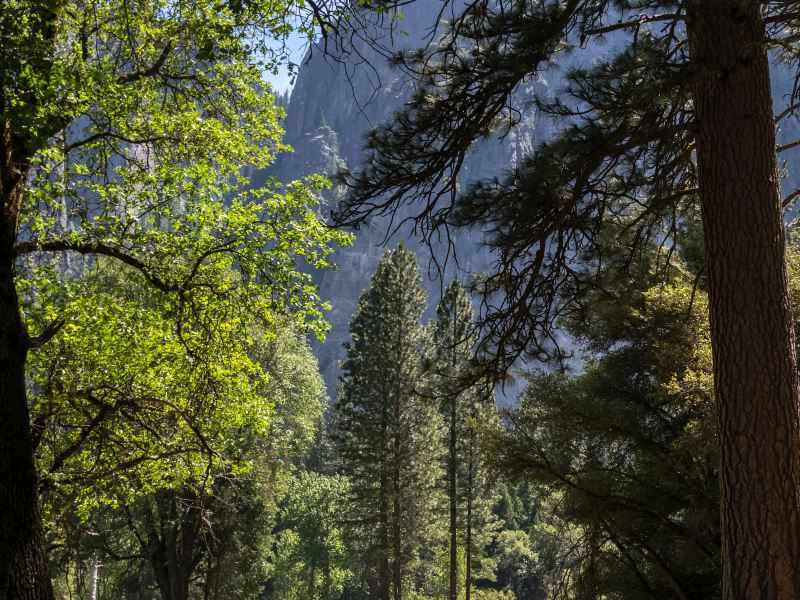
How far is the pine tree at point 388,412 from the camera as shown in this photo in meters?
22.5

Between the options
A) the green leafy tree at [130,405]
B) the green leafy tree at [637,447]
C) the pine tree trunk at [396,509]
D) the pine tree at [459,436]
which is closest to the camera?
the green leafy tree at [130,405]

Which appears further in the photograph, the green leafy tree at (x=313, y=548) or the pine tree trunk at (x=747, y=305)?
the green leafy tree at (x=313, y=548)

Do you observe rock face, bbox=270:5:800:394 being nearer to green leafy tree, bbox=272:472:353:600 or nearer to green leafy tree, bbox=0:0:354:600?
green leafy tree, bbox=272:472:353:600

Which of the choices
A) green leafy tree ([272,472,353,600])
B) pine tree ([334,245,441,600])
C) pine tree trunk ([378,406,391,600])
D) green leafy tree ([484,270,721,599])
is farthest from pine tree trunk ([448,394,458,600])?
green leafy tree ([484,270,721,599])

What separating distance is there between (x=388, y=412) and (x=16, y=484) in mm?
19314

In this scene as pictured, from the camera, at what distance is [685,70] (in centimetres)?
339

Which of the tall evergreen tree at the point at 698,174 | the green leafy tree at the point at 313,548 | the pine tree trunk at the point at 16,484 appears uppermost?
the tall evergreen tree at the point at 698,174

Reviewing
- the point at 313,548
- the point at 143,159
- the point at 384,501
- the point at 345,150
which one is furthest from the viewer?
the point at 345,150

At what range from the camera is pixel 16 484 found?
361 cm

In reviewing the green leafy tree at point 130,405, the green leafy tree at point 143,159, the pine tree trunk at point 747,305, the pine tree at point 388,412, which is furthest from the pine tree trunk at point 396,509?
the pine tree trunk at point 747,305

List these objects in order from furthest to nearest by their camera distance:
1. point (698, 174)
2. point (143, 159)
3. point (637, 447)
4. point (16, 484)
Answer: point (637, 447) < point (143, 159) < point (698, 174) < point (16, 484)

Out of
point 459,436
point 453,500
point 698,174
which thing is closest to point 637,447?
point 698,174

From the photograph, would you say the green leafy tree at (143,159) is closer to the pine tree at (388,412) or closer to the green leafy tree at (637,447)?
the green leafy tree at (637,447)

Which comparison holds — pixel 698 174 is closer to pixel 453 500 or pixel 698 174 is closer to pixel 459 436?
pixel 453 500
